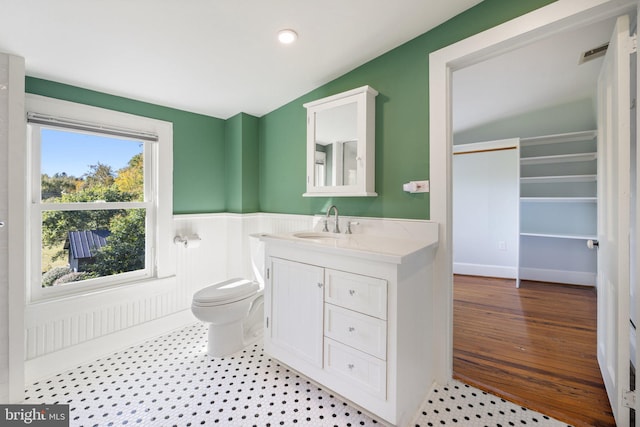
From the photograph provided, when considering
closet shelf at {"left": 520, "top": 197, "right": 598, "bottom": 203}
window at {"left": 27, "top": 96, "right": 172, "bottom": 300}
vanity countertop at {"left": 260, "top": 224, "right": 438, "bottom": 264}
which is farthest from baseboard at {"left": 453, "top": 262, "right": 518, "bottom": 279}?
window at {"left": 27, "top": 96, "right": 172, "bottom": 300}

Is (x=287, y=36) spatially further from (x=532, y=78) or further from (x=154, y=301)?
(x=532, y=78)

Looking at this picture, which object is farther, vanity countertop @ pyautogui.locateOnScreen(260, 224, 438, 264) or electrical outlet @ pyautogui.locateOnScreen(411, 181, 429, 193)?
electrical outlet @ pyautogui.locateOnScreen(411, 181, 429, 193)

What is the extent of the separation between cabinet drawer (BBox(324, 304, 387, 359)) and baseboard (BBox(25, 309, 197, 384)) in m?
1.69

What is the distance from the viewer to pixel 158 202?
94.9 inches

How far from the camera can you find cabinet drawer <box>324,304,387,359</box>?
1.30 metres

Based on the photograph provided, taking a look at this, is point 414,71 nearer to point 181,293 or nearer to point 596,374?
point 596,374

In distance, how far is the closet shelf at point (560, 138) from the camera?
3.28 metres

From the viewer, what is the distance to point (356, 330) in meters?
1.39

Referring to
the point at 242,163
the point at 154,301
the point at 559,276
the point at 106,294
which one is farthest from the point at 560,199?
the point at 106,294

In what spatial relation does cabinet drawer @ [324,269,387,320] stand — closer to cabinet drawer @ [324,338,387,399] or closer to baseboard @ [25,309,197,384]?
cabinet drawer @ [324,338,387,399]

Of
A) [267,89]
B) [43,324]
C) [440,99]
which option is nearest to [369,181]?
[440,99]

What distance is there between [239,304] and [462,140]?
4.15m

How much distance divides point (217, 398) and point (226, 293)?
0.64 m

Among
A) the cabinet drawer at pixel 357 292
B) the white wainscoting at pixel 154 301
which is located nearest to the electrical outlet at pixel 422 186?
the white wainscoting at pixel 154 301
